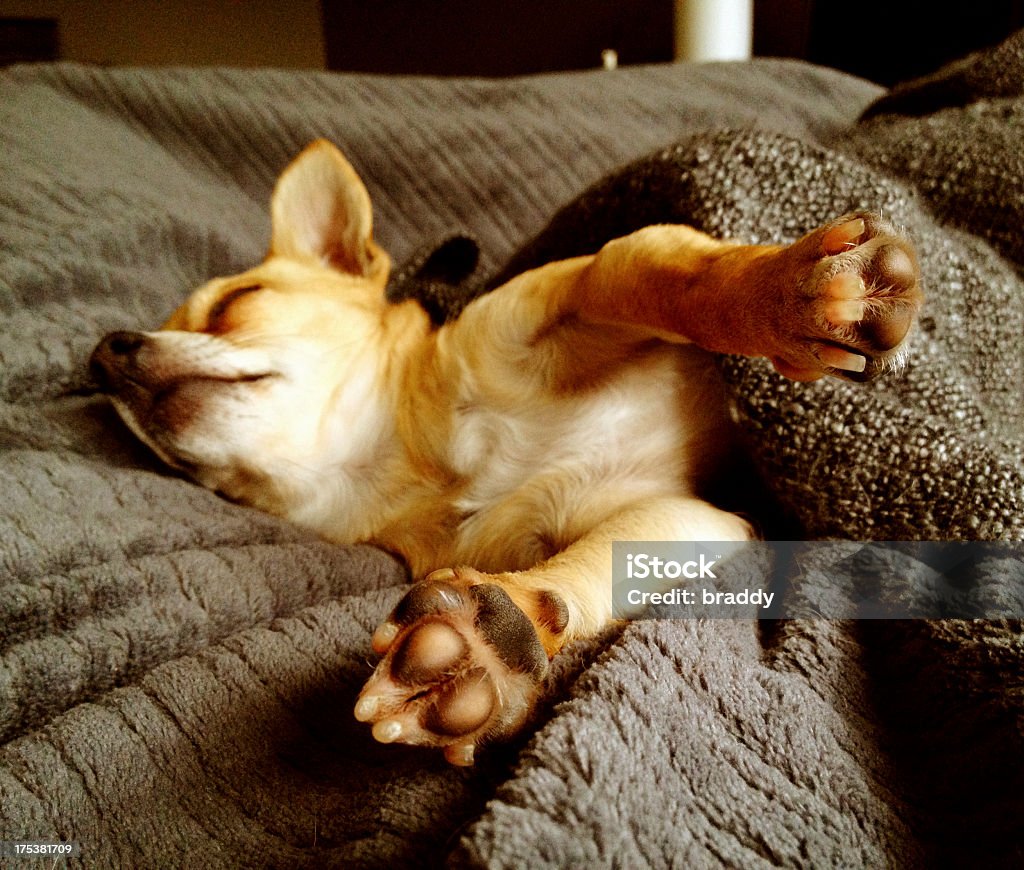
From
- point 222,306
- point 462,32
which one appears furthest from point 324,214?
point 462,32

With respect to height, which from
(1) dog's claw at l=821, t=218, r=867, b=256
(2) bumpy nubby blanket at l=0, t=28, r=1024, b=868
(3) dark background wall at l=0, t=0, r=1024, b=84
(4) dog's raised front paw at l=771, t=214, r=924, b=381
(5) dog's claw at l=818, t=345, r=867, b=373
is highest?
(3) dark background wall at l=0, t=0, r=1024, b=84

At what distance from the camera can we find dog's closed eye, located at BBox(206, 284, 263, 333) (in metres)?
1.14

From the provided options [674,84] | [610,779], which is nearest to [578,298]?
[610,779]

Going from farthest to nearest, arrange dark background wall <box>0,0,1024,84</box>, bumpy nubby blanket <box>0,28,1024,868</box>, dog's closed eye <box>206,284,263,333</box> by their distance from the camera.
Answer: dark background wall <box>0,0,1024,84</box>
dog's closed eye <box>206,284,263,333</box>
bumpy nubby blanket <box>0,28,1024,868</box>

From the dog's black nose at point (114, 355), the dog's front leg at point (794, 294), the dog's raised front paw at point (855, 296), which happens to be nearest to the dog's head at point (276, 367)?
the dog's black nose at point (114, 355)

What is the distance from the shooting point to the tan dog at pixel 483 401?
520mm

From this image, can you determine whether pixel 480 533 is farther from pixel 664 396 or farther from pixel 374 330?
pixel 374 330

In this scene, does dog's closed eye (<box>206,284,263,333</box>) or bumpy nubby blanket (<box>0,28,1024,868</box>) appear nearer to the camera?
bumpy nubby blanket (<box>0,28,1024,868</box>)

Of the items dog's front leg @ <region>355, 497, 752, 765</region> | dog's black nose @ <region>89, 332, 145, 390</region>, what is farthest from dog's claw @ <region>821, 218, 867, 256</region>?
dog's black nose @ <region>89, 332, 145, 390</region>

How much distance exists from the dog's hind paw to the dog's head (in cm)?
64

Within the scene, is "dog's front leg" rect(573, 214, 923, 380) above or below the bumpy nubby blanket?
above

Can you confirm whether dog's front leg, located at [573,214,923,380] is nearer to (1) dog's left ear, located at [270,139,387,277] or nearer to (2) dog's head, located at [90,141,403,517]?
(2) dog's head, located at [90,141,403,517]

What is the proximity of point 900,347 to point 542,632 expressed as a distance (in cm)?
37

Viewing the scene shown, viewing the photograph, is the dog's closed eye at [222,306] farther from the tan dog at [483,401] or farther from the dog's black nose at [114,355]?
the dog's black nose at [114,355]
